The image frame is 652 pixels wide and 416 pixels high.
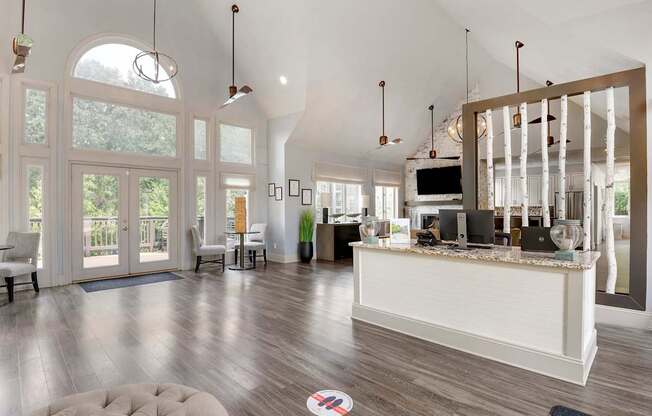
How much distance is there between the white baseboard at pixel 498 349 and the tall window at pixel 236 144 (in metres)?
5.32

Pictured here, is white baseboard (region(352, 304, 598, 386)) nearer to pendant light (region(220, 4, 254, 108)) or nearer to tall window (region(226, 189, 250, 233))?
pendant light (region(220, 4, 254, 108))

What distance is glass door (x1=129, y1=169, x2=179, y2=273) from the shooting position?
21.3 ft

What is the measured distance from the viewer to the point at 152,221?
22.1 feet

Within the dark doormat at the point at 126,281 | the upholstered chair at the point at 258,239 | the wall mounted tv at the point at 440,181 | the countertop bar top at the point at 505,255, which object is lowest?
the dark doormat at the point at 126,281

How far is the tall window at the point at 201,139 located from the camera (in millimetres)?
7277

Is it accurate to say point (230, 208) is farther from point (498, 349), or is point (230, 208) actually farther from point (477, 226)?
point (498, 349)

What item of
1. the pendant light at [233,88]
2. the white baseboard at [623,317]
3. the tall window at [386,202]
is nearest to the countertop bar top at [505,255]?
the white baseboard at [623,317]

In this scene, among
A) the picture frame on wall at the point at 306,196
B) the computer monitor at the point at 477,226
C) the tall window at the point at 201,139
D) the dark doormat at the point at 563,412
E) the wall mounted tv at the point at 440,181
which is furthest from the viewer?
the wall mounted tv at the point at 440,181

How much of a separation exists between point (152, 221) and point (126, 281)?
124 centimetres

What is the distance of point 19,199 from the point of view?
530cm

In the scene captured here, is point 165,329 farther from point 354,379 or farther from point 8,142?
point 8,142

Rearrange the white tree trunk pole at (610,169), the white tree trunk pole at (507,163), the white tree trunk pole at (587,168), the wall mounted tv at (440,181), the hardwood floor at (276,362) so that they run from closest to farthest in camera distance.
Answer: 1. the hardwood floor at (276,362)
2. the white tree trunk pole at (610,169)
3. the white tree trunk pole at (587,168)
4. the white tree trunk pole at (507,163)
5. the wall mounted tv at (440,181)

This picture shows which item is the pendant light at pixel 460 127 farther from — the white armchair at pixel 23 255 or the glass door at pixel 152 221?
the white armchair at pixel 23 255

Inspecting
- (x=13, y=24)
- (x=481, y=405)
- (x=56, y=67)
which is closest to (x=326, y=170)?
(x=56, y=67)
